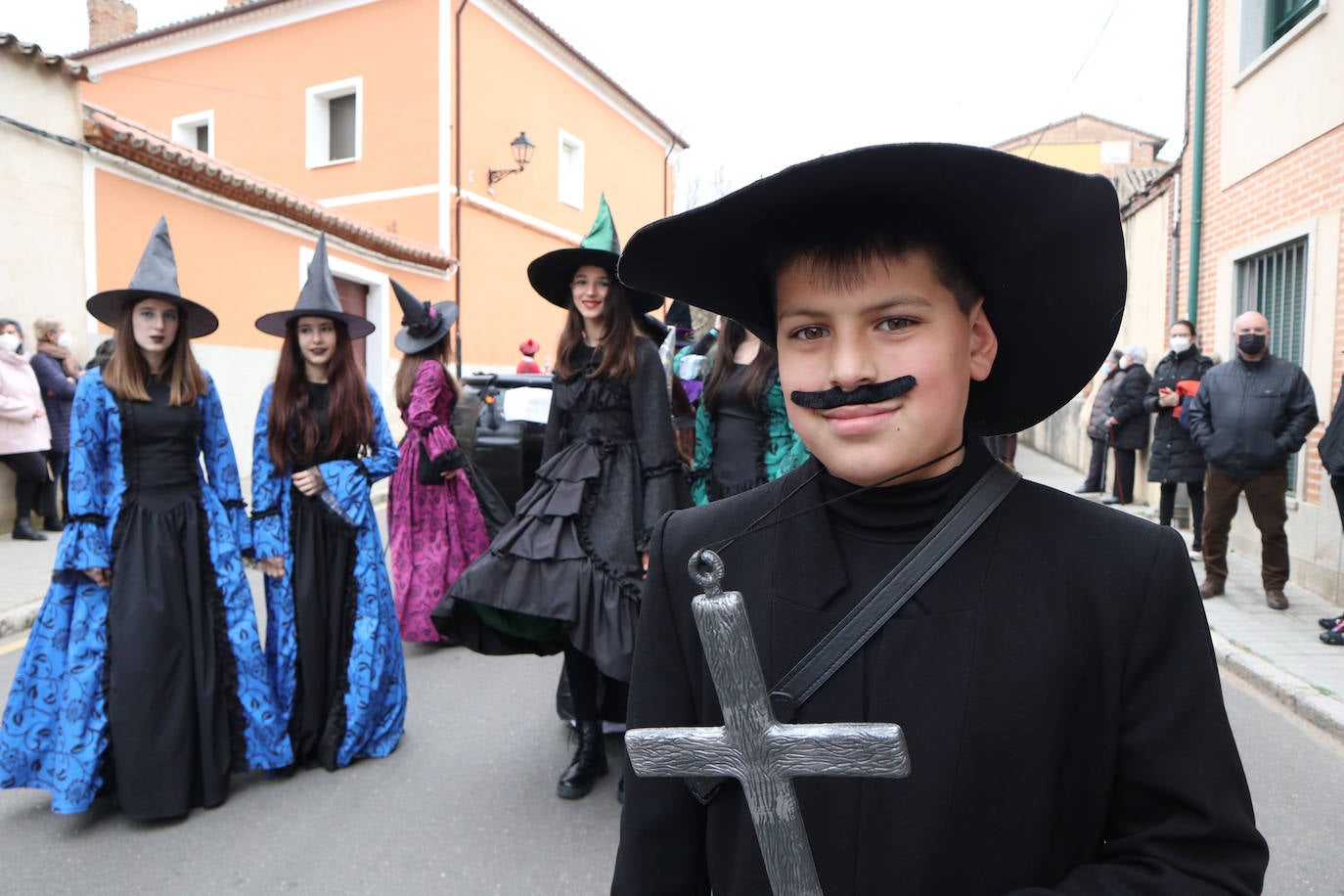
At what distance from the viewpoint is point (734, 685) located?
99 centimetres

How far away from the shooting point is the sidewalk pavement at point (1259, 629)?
483cm

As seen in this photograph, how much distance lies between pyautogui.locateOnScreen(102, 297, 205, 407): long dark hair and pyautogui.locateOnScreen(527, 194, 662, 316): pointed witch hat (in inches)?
56.8

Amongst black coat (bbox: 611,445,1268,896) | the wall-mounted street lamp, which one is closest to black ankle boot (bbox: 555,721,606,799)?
black coat (bbox: 611,445,1268,896)

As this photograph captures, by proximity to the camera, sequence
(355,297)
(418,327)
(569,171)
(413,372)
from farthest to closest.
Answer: (569,171)
(355,297)
(418,327)
(413,372)

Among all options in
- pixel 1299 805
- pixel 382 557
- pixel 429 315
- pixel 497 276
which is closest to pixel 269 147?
pixel 497 276

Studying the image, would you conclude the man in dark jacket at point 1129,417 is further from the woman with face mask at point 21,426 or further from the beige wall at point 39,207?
the beige wall at point 39,207

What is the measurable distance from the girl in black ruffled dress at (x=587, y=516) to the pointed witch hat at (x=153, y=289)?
1.45 meters

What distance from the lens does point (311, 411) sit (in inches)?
163

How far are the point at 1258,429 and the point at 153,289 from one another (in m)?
6.71

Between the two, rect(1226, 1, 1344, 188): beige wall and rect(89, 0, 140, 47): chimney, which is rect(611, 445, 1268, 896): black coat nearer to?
rect(1226, 1, 1344, 188): beige wall

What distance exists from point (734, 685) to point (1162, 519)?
9.05 m

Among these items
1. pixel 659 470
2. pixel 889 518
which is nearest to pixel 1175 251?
pixel 659 470

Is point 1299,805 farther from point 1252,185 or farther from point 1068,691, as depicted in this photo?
point 1252,185

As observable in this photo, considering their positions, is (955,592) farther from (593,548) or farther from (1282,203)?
(1282,203)
